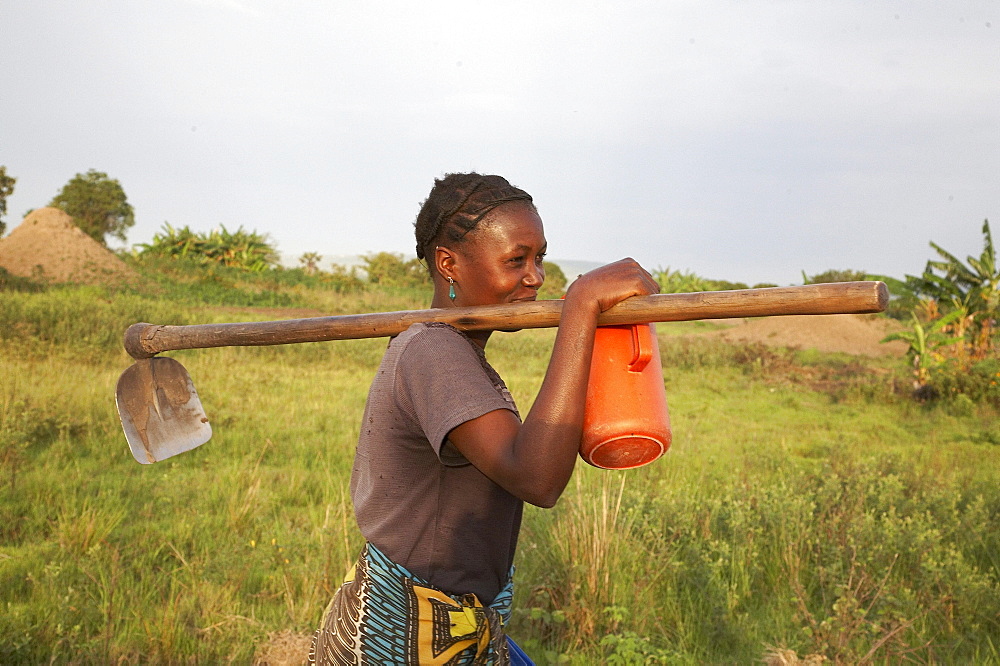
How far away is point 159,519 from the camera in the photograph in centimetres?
421

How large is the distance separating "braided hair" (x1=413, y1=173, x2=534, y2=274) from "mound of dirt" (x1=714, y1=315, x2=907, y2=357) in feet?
51.0

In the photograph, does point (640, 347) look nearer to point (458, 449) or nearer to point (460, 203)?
point (458, 449)

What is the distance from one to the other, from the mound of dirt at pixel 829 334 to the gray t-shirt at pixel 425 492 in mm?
15652

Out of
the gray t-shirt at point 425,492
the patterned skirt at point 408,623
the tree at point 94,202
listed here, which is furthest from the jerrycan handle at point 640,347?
the tree at point 94,202

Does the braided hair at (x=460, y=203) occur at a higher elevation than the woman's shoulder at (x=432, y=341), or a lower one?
higher

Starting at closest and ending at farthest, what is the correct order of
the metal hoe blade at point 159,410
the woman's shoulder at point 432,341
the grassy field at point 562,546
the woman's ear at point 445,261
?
the woman's shoulder at point 432,341
the woman's ear at point 445,261
the metal hoe blade at point 159,410
the grassy field at point 562,546

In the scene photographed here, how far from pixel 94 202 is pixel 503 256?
117 feet

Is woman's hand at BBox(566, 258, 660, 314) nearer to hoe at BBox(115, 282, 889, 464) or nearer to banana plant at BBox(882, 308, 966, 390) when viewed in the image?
hoe at BBox(115, 282, 889, 464)

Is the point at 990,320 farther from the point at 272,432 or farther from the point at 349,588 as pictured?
the point at 349,588

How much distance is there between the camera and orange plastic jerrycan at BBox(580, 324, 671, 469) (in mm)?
1309

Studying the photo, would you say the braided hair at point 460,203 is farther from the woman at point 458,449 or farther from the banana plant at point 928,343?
the banana plant at point 928,343

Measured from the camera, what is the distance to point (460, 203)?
1.49 meters

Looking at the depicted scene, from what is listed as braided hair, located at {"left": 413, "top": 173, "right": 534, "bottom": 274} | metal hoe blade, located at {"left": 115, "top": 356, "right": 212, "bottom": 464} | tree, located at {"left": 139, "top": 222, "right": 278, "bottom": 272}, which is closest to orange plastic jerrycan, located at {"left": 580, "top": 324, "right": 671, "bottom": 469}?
braided hair, located at {"left": 413, "top": 173, "right": 534, "bottom": 274}

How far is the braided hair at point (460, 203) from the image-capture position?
4.84ft
